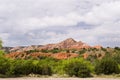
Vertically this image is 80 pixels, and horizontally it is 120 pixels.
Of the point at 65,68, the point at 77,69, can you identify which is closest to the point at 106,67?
the point at 77,69

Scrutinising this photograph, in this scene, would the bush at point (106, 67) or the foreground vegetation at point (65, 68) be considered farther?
the bush at point (106, 67)

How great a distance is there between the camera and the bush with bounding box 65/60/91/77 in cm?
6194

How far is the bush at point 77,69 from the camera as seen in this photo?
61938 millimetres

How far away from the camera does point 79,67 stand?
6244 centimetres

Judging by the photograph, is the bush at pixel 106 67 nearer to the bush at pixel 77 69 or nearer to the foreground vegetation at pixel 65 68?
the foreground vegetation at pixel 65 68

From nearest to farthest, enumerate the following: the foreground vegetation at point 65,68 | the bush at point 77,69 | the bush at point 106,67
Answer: the bush at point 77,69
the foreground vegetation at point 65,68
the bush at point 106,67

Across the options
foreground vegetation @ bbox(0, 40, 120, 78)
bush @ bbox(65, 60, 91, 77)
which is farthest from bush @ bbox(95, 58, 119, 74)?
bush @ bbox(65, 60, 91, 77)

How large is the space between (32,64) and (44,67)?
8.62 ft

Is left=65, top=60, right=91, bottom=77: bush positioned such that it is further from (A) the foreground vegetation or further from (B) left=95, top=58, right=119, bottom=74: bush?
(B) left=95, top=58, right=119, bottom=74: bush

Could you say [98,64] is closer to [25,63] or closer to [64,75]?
[64,75]

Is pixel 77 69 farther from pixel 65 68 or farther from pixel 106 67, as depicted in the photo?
pixel 106 67

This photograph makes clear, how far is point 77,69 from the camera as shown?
62.6 metres

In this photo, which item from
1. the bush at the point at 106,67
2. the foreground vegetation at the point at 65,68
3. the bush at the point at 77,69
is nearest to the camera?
the bush at the point at 77,69

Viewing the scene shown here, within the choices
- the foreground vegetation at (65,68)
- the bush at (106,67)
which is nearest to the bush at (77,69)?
the foreground vegetation at (65,68)
